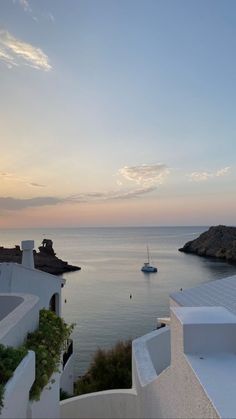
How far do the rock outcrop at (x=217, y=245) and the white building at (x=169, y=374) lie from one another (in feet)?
255

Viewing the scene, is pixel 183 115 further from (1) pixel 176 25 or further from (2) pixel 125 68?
(1) pixel 176 25

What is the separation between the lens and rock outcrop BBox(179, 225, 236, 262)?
3405 inches

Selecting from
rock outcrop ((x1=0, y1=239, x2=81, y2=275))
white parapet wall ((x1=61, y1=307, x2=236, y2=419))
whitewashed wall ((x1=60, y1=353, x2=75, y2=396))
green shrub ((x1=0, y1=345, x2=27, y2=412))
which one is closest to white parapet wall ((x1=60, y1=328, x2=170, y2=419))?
white parapet wall ((x1=61, y1=307, x2=236, y2=419))

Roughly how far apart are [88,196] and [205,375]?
6759 cm

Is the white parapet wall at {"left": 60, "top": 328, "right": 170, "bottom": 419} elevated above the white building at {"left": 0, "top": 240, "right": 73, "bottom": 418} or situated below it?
below

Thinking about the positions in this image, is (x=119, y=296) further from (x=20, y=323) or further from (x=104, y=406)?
(x=20, y=323)

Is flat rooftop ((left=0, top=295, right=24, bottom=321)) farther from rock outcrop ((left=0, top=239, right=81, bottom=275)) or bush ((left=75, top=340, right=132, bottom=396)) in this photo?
rock outcrop ((left=0, top=239, right=81, bottom=275))

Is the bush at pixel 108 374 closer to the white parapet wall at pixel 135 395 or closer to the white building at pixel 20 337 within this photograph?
the white building at pixel 20 337

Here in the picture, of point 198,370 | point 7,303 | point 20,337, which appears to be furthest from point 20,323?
point 198,370

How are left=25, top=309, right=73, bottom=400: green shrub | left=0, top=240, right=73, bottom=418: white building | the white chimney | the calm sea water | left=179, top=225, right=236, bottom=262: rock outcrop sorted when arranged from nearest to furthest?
left=0, top=240, right=73, bottom=418: white building
left=25, top=309, right=73, bottom=400: green shrub
the white chimney
the calm sea water
left=179, top=225, right=236, bottom=262: rock outcrop

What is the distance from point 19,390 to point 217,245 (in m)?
93.8

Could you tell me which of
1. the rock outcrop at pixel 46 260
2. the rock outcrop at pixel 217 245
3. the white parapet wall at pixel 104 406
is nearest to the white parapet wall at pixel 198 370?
the white parapet wall at pixel 104 406

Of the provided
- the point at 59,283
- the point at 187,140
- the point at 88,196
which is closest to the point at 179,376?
the point at 59,283

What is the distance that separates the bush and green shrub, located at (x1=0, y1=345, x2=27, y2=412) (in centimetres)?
1113
